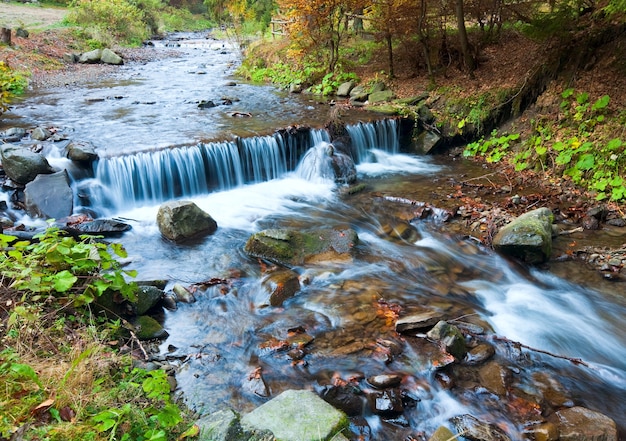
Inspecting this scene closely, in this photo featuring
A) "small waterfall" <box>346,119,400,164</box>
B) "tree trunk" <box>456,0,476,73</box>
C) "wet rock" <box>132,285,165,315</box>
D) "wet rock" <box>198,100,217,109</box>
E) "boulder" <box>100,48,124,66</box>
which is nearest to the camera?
"wet rock" <box>132,285,165,315</box>

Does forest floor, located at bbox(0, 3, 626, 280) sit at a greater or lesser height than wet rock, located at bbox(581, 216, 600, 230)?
greater

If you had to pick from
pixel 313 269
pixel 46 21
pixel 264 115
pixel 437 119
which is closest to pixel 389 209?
pixel 313 269

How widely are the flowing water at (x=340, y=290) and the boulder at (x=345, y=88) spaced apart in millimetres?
4066

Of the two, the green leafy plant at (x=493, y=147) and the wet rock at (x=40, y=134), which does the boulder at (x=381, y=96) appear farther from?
the wet rock at (x=40, y=134)

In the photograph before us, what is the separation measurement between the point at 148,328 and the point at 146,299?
1.47 ft

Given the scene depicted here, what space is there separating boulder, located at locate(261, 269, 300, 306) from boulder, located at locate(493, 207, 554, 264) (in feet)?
11.6

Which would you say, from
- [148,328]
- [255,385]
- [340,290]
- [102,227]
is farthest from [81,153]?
[255,385]

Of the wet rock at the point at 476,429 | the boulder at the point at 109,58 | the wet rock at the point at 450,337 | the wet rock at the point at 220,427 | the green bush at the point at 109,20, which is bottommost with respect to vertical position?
the wet rock at the point at 476,429

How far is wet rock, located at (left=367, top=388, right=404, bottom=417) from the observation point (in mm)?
3992

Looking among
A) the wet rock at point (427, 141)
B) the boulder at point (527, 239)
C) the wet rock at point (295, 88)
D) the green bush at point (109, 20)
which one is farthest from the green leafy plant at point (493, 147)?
the green bush at point (109, 20)

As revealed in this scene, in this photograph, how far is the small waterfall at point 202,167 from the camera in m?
8.84

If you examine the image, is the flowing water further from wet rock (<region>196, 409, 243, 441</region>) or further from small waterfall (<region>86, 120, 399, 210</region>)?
wet rock (<region>196, 409, 243, 441</region>)

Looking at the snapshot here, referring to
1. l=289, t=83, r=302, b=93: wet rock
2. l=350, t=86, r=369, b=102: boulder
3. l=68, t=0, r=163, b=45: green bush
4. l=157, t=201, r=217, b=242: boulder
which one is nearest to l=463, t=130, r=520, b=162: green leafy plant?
l=350, t=86, r=369, b=102: boulder

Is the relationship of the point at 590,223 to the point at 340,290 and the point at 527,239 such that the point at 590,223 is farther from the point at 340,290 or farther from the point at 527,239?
the point at 340,290
